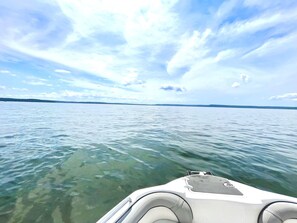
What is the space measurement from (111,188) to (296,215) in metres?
4.47

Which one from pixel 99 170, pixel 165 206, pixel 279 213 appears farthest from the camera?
pixel 99 170

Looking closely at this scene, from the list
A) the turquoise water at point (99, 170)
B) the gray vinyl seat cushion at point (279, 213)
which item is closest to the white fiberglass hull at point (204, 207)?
the gray vinyl seat cushion at point (279, 213)

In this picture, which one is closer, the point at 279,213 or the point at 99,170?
the point at 279,213

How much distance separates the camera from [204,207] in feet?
10.8

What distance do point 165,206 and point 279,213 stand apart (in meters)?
1.88

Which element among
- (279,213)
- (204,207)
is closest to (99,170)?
(204,207)

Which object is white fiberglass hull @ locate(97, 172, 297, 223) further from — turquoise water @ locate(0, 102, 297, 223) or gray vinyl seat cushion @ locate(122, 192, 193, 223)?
turquoise water @ locate(0, 102, 297, 223)

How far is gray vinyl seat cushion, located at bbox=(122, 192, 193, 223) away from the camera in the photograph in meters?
3.12

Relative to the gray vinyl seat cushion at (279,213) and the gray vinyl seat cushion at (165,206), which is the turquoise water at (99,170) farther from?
the gray vinyl seat cushion at (279,213)

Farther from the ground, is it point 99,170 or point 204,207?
point 204,207

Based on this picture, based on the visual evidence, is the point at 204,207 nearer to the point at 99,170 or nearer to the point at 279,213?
A: the point at 279,213

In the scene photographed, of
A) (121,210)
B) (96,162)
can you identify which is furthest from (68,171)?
(121,210)

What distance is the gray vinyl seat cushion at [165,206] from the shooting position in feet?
10.2

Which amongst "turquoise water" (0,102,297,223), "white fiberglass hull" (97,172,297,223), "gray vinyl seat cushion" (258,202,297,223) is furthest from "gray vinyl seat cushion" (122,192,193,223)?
"turquoise water" (0,102,297,223)
